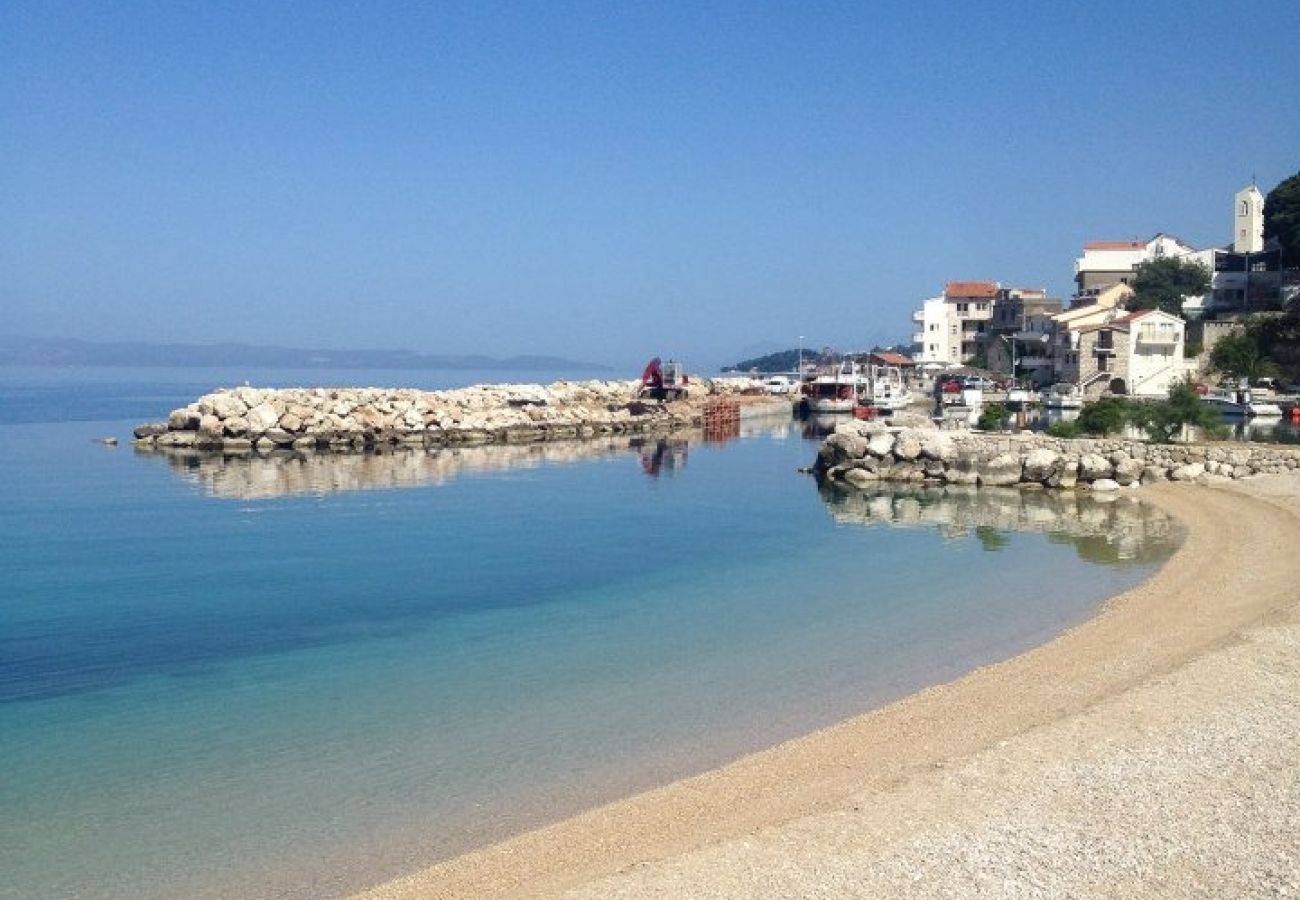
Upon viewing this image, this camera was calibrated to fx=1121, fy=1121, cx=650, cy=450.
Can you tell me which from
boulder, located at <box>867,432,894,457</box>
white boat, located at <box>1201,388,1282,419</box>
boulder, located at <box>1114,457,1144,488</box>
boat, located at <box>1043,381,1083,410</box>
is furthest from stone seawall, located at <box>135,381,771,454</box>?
boulder, located at <box>1114,457,1144,488</box>

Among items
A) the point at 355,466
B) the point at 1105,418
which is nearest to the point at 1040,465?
the point at 1105,418

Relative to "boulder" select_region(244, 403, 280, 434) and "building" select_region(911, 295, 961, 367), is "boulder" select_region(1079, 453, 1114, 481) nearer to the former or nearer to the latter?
"boulder" select_region(244, 403, 280, 434)

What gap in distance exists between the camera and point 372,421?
4825 cm

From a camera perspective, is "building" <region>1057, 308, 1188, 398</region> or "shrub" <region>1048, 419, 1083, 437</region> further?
"building" <region>1057, 308, 1188, 398</region>

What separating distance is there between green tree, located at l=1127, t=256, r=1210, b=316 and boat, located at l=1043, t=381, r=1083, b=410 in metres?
14.7

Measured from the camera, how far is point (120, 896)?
7.61 metres

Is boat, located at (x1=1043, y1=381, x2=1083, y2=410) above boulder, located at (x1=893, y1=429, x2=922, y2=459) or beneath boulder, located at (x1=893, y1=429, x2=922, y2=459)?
above

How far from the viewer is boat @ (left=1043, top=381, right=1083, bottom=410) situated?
55.2 m

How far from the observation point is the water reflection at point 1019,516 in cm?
2220

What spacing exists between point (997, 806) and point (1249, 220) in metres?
86.5

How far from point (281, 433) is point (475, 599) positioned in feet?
98.5

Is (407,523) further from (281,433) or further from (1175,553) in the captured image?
(281,433)

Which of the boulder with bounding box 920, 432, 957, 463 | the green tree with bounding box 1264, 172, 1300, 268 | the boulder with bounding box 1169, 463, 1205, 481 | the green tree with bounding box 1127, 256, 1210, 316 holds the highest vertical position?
the green tree with bounding box 1264, 172, 1300, 268

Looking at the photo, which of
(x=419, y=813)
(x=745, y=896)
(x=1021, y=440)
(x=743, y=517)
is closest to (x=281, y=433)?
(x=743, y=517)
